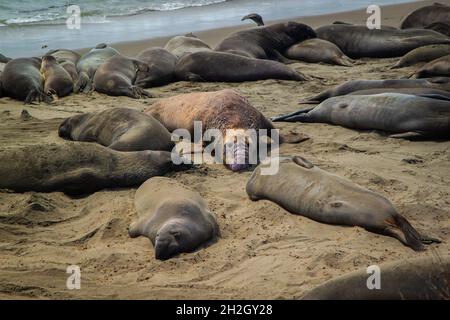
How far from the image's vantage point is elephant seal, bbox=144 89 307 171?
6.92m

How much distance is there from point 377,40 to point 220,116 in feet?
15.6

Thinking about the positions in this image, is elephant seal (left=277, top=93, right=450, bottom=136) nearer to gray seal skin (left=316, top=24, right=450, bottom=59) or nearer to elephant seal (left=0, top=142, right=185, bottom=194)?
elephant seal (left=0, top=142, right=185, bottom=194)

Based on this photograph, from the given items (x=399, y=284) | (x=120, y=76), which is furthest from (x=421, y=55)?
(x=399, y=284)

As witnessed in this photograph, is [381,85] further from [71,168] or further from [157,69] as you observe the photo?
[71,168]

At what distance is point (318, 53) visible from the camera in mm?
11336

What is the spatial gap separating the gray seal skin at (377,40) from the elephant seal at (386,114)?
11.6ft

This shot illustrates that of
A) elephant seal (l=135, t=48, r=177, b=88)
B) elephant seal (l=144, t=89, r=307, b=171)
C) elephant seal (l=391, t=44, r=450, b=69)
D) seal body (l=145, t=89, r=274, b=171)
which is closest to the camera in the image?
elephant seal (l=144, t=89, r=307, b=171)

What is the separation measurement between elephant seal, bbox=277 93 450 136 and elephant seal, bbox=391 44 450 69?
2.61 m

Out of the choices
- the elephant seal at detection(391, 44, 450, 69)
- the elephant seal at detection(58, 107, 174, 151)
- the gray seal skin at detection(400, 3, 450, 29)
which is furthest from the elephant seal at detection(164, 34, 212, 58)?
the elephant seal at detection(58, 107, 174, 151)

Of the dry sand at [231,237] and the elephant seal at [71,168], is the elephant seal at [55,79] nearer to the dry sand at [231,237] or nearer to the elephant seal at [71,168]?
the dry sand at [231,237]

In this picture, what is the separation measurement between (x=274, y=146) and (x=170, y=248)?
8.53 ft

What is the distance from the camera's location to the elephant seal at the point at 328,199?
15.4 feet

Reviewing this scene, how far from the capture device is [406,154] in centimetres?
657
